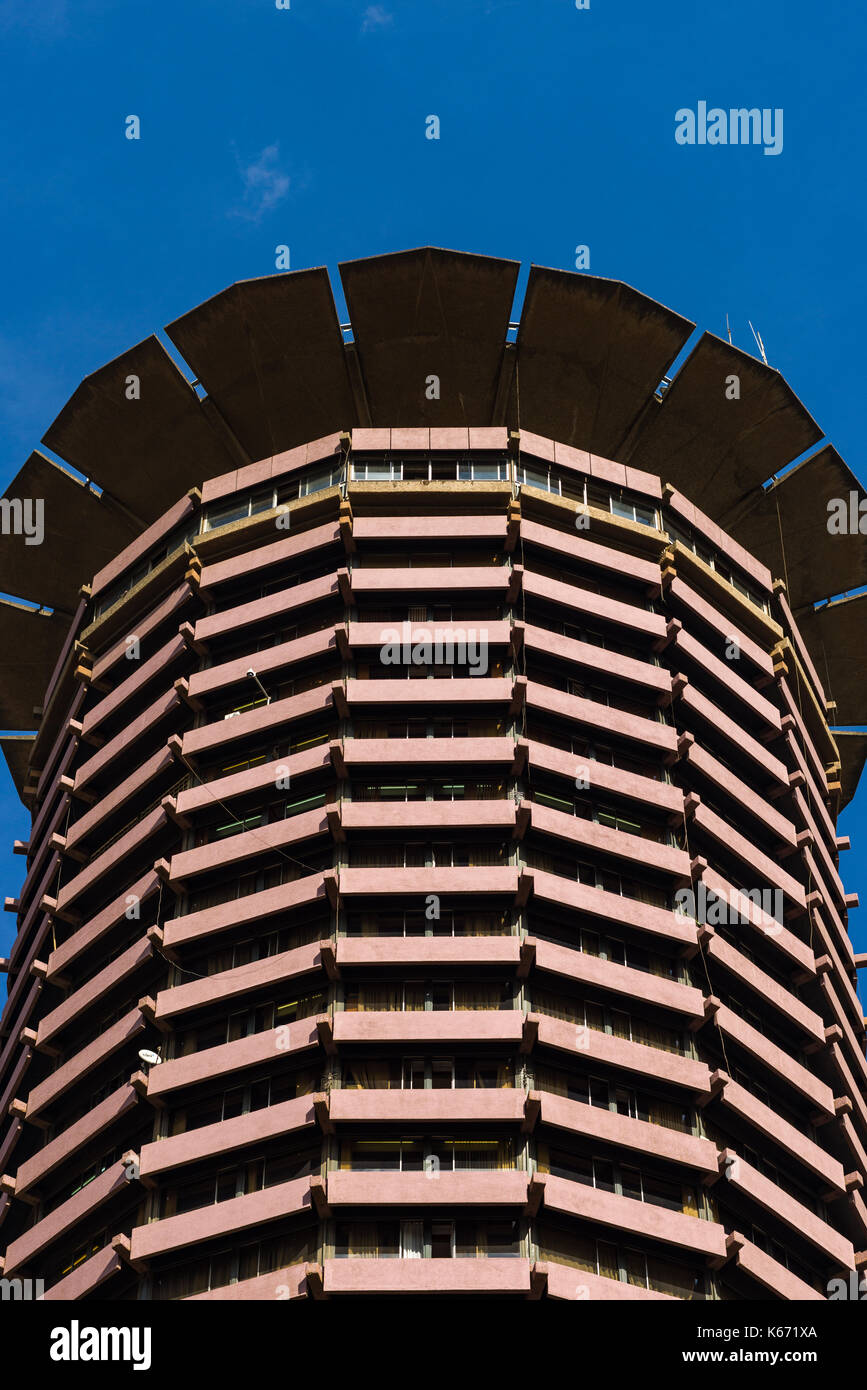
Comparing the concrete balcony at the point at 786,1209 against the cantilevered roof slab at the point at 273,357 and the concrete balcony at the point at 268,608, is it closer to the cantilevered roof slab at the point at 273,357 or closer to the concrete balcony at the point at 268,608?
the concrete balcony at the point at 268,608

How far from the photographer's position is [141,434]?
3285 inches

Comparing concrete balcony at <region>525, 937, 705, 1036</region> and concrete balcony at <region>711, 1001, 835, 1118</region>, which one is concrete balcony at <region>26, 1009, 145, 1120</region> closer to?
concrete balcony at <region>525, 937, 705, 1036</region>

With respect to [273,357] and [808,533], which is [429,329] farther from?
[808,533]

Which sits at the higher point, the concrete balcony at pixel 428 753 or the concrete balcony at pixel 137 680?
the concrete balcony at pixel 137 680

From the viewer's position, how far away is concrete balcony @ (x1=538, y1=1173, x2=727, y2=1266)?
57844 mm

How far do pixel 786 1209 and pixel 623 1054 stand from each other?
7668mm

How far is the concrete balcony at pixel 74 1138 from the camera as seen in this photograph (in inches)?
2516

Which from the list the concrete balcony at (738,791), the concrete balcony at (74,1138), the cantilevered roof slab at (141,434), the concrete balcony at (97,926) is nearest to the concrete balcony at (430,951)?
the concrete balcony at (74,1138)

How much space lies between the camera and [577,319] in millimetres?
79688

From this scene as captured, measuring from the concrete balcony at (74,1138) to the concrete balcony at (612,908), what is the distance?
14590mm

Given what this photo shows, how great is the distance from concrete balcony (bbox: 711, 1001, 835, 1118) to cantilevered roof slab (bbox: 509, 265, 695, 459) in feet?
88.2

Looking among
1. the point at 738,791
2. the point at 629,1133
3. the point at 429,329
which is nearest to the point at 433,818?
the point at 629,1133
